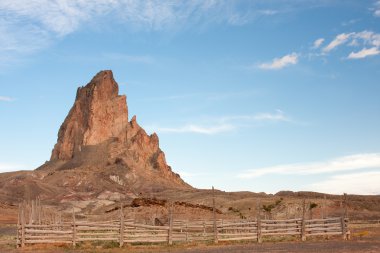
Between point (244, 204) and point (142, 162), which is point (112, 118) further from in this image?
point (244, 204)

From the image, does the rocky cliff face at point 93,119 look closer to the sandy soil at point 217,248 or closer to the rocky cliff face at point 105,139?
the rocky cliff face at point 105,139

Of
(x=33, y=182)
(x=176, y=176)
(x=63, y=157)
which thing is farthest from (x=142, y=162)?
(x=33, y=182)

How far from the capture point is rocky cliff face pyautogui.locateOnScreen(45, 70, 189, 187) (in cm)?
14638

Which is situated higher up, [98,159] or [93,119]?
[93,119]

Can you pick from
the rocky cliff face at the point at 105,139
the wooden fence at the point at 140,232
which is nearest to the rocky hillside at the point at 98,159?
the rocky cliff face at the point at 105,139

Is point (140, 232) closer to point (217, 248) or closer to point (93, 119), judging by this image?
point (217, 248)

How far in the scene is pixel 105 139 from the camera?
156000mm

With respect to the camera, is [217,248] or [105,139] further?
[105,139]

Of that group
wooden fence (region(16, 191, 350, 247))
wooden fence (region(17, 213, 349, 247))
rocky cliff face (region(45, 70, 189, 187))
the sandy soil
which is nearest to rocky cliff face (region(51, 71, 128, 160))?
rocky cliff face (region(45, 70, 189, 187))

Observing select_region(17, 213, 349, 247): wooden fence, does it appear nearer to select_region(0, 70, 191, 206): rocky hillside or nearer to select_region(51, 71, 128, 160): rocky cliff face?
select_region(0, 70, 191, 206): rocky hillside

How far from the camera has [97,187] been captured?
394ft

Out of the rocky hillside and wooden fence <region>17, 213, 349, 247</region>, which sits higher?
the rocky hillside

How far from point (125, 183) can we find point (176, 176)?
1065 inches

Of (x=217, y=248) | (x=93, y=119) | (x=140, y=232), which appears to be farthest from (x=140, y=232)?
(x=93, y=119)
